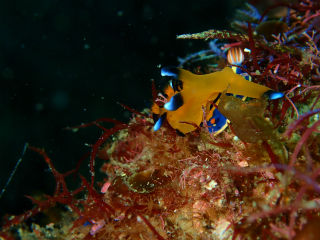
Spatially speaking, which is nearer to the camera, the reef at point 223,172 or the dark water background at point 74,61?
the reef at point 223,172

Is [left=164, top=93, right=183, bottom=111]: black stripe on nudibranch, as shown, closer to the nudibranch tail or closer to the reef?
the reef

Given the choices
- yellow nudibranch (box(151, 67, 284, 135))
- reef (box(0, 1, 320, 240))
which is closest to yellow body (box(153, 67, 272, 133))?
yellow nudibranch (box(151, 67, 284, 135))

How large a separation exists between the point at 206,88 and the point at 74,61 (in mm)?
5050

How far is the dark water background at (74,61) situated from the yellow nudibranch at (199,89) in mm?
3787

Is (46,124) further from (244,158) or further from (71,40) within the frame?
(244,158)

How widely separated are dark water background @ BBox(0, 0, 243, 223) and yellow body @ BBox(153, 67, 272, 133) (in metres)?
3.79

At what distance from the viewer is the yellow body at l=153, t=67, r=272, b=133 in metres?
1.58

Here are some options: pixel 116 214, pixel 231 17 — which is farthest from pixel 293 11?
pixel 116 214

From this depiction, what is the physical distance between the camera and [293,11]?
3.20m

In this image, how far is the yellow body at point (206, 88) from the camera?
1.58 m

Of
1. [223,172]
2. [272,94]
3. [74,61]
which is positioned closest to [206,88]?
[272,94]

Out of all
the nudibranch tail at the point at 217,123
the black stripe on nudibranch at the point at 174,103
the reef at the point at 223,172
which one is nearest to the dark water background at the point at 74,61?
the reef at the point at 223,172

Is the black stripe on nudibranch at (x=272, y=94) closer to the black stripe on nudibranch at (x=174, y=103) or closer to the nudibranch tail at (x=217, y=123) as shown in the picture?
the nudibranch tail at (x=217, y=123)

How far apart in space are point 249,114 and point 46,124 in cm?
609
